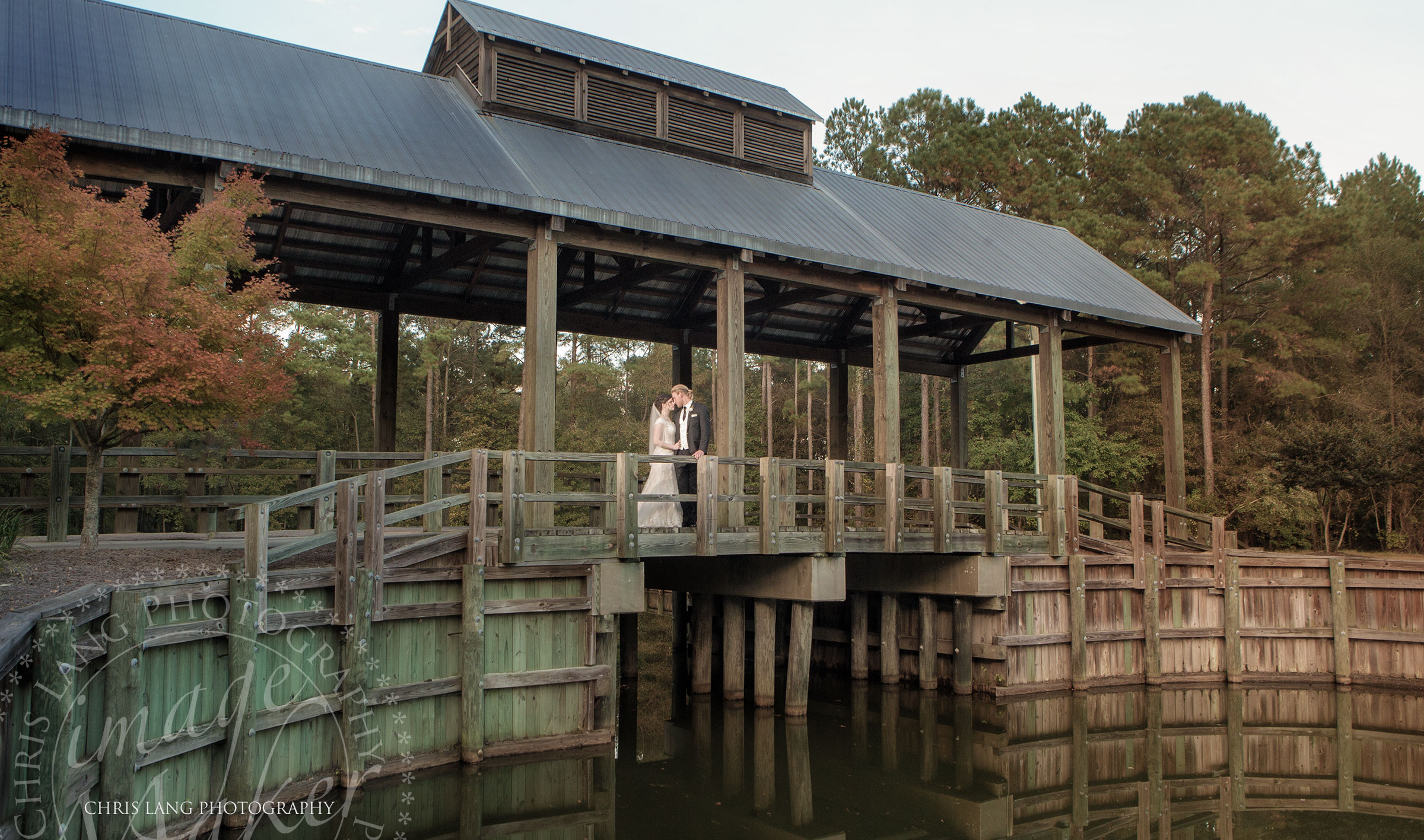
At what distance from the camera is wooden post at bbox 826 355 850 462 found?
70.6ft

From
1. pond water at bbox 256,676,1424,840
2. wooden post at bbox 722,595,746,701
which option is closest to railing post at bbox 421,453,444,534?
pond water at bbox 256,676,1424,840

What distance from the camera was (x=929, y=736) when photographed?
13391 millimetres

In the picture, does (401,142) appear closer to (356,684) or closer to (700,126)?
(700,126)

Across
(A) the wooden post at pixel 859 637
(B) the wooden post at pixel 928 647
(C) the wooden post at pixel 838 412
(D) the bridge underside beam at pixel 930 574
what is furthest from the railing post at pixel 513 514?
(C) the wooden post at pixel 838 412

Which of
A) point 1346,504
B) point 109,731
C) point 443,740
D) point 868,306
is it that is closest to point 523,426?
point 443,740

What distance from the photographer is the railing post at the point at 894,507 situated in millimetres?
14070

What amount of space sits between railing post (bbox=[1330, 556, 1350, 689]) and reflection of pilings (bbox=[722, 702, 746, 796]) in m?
9.76

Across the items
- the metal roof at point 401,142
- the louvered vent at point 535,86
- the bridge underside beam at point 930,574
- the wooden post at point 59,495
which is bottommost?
the bridge underside beam at point 930,574

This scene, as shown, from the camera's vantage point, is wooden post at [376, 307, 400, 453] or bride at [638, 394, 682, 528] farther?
wooden post at [376, 307, 400, 453]

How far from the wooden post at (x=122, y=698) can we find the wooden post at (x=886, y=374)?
1060 centimetres

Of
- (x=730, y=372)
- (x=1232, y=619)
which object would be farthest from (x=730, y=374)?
(x=1232, y=619)

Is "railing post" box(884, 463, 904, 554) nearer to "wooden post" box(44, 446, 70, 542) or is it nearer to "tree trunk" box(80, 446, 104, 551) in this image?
"tree trunk" box(80, 446, 104, 551)

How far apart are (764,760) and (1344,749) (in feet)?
24.2

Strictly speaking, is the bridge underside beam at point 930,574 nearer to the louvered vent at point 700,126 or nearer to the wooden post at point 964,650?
the wooden post at point 964,650
